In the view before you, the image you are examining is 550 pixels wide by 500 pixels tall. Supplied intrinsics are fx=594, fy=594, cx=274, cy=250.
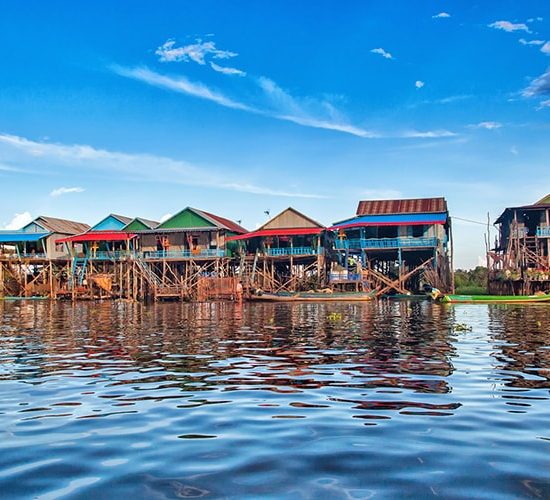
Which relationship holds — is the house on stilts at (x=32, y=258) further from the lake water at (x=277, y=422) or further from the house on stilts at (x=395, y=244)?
the lake water at (x=277, y=422)

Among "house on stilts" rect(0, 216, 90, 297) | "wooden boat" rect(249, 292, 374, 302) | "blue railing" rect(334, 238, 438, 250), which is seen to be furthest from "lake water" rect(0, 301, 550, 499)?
"house on stilts" rect(0, 216, 90, 297)

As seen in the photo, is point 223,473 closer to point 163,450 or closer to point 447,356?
point 163,450

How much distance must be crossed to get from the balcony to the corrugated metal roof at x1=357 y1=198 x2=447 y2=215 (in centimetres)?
521

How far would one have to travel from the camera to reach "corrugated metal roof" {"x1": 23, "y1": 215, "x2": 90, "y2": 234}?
56250mm

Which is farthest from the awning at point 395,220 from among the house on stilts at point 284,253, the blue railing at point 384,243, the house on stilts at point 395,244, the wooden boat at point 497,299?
the wooden boat at point 497,299

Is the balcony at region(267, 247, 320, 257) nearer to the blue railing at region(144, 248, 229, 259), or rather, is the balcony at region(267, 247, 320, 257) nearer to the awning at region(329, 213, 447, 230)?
the awning at region(329, 213, 447, 230)

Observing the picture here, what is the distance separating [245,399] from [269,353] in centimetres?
509

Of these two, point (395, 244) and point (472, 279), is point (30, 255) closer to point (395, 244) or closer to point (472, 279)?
point (395, 244)

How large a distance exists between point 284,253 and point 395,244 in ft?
28.5

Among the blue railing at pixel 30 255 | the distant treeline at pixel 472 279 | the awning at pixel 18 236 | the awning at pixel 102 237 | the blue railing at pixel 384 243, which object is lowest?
the distant treeline at pixel 472 279

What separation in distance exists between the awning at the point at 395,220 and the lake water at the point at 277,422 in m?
32.0

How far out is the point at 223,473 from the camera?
4.93 meters

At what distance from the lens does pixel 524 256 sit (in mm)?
42031

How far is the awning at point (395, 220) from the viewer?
149ft
